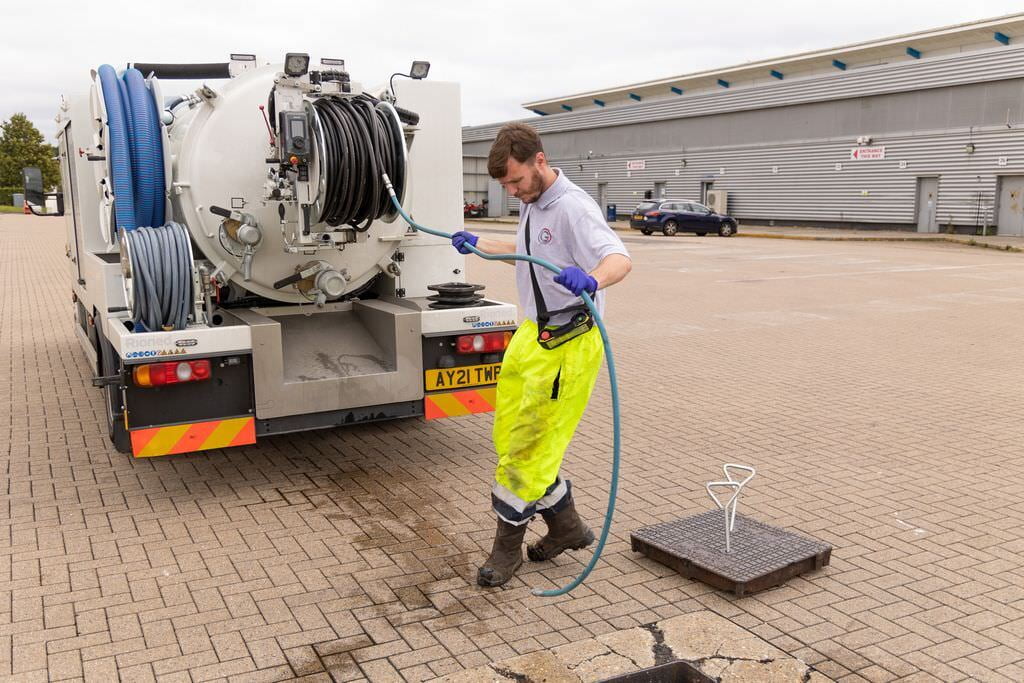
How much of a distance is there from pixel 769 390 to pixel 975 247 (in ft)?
76.2

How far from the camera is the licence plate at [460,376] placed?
557cm

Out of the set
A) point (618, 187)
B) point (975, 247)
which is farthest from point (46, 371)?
point (618, 187)

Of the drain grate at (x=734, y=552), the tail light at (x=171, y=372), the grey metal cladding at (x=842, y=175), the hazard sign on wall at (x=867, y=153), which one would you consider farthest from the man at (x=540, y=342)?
the hazard sign on wall at (x=867, y=153)

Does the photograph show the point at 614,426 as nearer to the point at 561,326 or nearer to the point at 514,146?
the point at 561,326

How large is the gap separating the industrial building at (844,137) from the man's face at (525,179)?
3148cm

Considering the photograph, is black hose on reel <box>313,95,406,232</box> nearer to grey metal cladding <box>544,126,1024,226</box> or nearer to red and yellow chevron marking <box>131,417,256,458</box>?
red and yellow chevron marking <box>131,417,256,458</box>

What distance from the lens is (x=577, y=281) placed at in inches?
136

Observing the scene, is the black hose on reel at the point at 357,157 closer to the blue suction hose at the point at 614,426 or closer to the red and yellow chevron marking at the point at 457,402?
the blue suction hose at the point at 614,426

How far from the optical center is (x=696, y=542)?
14.2 feet

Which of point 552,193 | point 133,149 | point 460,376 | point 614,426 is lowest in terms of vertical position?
point 460,376

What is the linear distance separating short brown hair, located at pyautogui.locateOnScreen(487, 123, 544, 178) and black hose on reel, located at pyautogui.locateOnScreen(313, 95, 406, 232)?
1.01 metres

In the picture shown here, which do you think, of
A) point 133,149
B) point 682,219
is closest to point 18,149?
point 682,219

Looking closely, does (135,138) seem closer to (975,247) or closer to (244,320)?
(244,320)

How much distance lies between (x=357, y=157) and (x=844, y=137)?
35.1m
